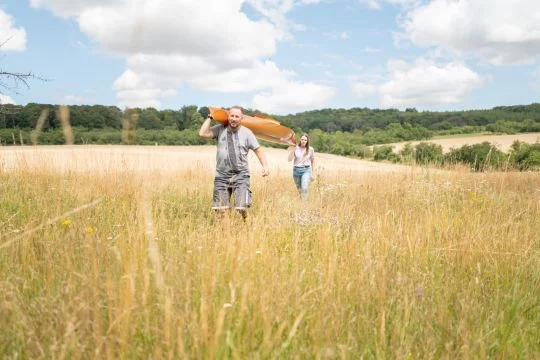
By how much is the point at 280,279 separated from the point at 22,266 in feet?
5.45

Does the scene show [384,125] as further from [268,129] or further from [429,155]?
[268,129]

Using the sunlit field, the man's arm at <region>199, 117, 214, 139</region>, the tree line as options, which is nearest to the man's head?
the man's arm at <region>199, 117, 214, 139</region>

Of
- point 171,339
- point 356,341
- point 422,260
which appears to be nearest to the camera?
point 171,339

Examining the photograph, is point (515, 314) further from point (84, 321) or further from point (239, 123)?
point (239, 123)

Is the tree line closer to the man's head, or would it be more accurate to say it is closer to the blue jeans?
the blue jeans

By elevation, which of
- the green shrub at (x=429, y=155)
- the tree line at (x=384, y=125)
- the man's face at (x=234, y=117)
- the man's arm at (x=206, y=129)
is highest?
the tree line at (x=384, y=125)

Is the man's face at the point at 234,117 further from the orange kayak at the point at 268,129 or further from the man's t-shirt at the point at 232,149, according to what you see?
the orange kayak at the point at 268,129

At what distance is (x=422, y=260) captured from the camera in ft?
10.9

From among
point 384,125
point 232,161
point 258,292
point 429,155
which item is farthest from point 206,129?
point 384,125

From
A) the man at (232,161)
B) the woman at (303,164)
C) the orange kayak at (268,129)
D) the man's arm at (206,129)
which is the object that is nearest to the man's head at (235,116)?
the man at (232,161)

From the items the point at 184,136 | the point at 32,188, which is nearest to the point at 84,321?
the point at 32,188

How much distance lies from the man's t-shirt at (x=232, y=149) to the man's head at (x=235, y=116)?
10 centimetres

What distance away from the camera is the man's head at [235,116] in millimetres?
5547

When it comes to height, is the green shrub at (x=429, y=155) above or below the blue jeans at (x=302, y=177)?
above
